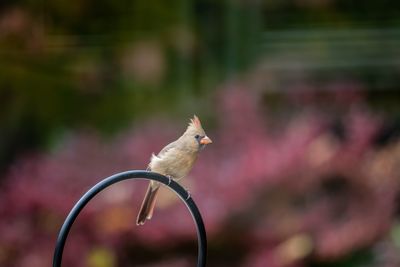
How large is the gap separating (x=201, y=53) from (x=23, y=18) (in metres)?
1.01

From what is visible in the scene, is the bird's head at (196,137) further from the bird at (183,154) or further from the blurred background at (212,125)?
the blurred background at (212,125)

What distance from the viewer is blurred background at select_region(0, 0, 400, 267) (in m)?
3.71

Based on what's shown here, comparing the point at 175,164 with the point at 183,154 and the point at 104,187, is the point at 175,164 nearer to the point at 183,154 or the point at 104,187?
the point at 183,154

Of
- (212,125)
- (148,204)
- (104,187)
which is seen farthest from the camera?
(212,125)

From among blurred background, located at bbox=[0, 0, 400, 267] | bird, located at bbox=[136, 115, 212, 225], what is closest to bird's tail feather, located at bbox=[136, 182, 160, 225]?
bird, located at bbox=[136, 115, 212, 225]

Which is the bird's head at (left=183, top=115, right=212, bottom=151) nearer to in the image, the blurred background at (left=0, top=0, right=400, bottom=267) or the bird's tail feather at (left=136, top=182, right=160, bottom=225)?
the bird's tail feather at (left=136, top=182, right=160, bottom=225)

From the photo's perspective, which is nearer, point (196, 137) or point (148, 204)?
point (196, 137)

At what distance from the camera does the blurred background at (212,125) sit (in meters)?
3.71

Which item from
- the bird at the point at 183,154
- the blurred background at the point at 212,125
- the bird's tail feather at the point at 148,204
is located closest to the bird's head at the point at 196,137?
the bird at the point at 183,154

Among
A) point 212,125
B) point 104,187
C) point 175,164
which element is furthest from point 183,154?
point 212,125

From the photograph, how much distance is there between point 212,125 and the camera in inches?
192

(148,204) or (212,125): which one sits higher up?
(212,125)

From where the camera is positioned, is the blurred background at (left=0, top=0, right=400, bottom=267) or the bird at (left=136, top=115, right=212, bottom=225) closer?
Answer: the bird at (left=136, top=115, right=212, bottom=225)

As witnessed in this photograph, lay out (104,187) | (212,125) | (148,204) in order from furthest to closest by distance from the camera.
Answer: (212,125) < (148,204) < (104,187)
